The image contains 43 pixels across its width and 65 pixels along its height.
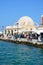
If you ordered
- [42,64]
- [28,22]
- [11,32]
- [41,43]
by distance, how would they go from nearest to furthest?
[42,64], [41,43], [11,32], [28,22]

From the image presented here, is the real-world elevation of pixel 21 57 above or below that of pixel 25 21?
below

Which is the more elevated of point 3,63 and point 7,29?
point 7,29

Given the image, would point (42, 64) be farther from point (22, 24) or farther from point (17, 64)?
point (22, 24)

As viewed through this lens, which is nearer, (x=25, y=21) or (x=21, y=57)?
(x=21, y=57)

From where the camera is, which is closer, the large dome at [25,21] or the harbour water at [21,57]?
the harbour water at [21,57]

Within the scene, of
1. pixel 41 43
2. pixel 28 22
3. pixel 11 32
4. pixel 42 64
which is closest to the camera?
pixel 42 64

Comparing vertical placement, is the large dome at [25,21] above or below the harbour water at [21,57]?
above

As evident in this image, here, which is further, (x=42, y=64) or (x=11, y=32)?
(x=11, y=32)

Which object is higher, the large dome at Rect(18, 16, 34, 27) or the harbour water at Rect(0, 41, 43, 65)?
the large dome at Rect(18, 16, 34, 27)

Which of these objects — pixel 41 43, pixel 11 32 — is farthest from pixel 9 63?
pixel 11 32

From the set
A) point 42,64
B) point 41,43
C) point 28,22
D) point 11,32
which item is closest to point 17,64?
point 42,64

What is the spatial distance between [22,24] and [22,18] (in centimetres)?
567

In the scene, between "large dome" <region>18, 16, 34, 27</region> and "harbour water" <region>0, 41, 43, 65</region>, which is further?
"large dome" <region>18, 16, 34, 27</region>

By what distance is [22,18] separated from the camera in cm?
12669
